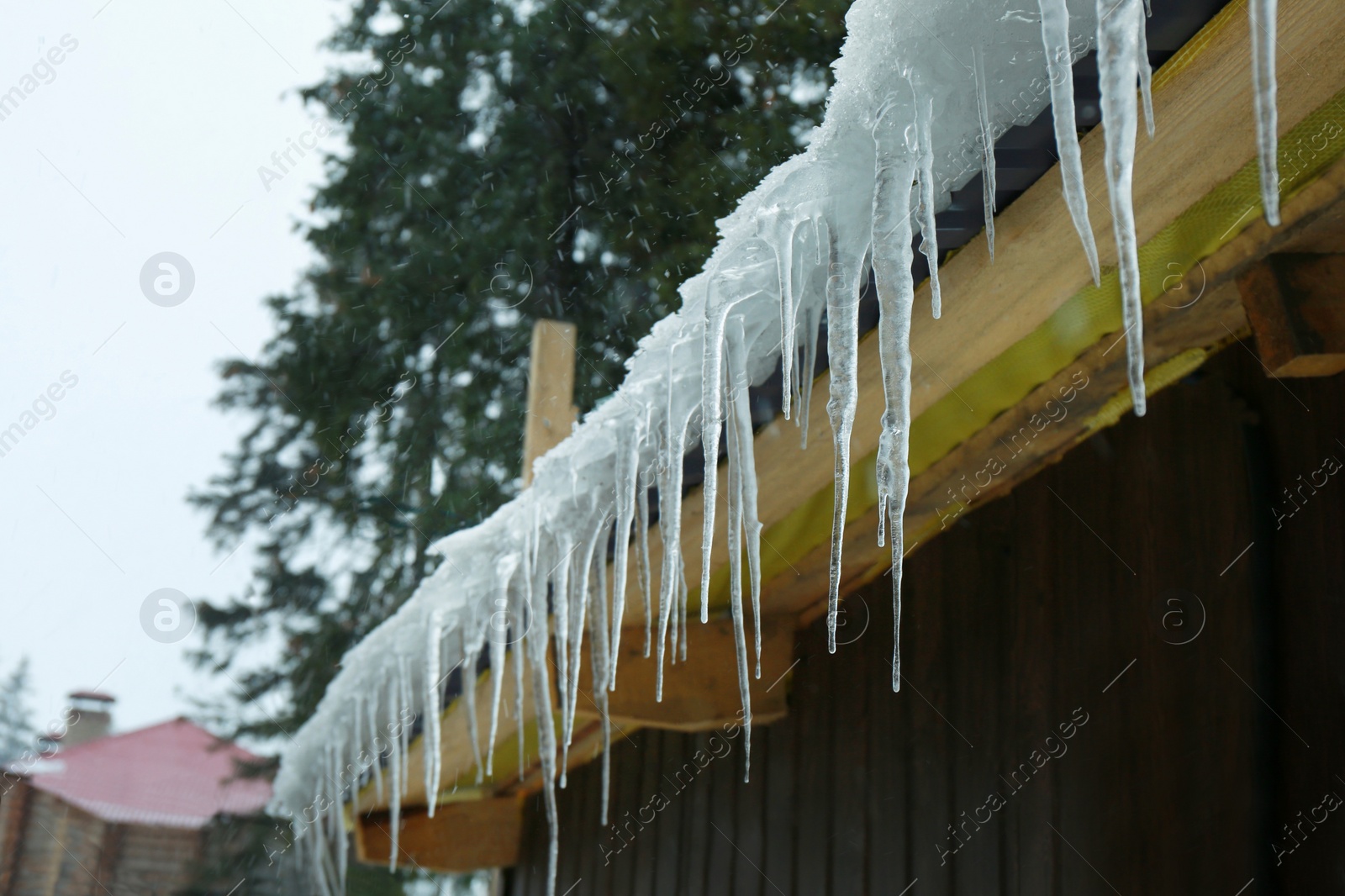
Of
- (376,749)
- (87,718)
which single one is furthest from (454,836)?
(87,718)

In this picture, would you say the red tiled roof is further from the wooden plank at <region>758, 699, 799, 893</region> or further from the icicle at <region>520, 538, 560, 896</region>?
the icicle at <region>520, 538, 560, 896</region>

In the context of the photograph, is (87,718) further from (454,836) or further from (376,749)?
(376,749)

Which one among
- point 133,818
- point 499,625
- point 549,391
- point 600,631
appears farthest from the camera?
point 133,818

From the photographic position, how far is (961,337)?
1.37 meters

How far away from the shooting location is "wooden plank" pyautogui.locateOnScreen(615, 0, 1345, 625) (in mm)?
951

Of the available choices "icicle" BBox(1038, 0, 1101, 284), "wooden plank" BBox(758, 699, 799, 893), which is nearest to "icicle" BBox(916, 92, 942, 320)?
"icicle" BBox(1038, 0, 1101, 284)

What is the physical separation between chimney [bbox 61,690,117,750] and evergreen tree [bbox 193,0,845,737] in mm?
5222

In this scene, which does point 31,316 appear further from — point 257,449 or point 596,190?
point 596,190

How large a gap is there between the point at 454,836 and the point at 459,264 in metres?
7.56

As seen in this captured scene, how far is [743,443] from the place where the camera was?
56.3 inches

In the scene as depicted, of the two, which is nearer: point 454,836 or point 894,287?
point 894,287

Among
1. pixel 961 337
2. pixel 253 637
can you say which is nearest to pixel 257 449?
pixel 253 637

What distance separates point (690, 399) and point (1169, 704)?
30.4 inches

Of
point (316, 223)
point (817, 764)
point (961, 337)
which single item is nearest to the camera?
point (961, 337)
